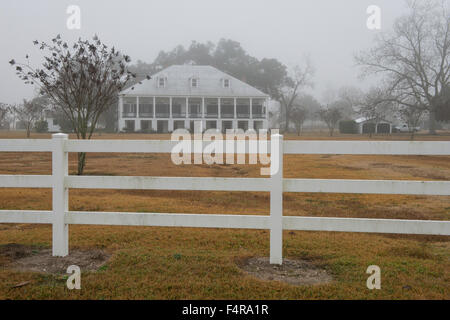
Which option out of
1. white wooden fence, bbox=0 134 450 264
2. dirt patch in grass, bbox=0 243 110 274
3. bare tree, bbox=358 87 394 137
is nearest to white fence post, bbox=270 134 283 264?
white wooden fence, bbox=0 134 450 264

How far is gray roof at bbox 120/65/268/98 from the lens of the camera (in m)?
55.9

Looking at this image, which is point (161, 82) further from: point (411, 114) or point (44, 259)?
point (44, 259)

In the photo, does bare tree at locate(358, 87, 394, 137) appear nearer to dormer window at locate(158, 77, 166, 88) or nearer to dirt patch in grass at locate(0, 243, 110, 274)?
dormer window at locate(158, 77, 166, 88)

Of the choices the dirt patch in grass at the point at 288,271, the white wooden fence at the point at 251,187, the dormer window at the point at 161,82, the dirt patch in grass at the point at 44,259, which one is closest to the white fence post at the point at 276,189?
the white wooden fence at the point at 251,187

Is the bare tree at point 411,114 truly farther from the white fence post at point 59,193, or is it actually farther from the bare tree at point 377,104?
the white fence post at point 59,193

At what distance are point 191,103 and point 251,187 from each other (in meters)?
53.6

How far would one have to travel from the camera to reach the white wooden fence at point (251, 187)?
4402mm

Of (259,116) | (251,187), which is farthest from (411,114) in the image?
(251,187)

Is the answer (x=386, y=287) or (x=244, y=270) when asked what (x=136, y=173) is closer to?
(x=244, y=270)

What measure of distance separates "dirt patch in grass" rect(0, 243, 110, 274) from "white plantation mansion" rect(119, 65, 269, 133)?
4969cm

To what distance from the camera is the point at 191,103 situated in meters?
57.3

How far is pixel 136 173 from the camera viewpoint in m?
14.7

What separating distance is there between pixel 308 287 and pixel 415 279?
1.20 meters
